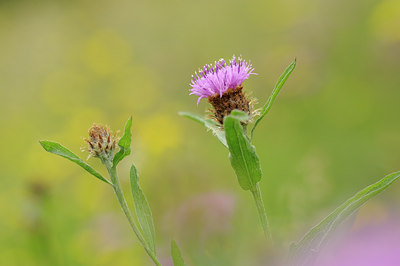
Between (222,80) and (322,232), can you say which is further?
(222,80)

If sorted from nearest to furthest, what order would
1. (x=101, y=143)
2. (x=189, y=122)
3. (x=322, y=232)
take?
(x=322, y=232), (x=101, y=143), (x=189, y=122)

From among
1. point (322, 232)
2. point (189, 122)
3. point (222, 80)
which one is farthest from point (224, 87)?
point (189, 122)

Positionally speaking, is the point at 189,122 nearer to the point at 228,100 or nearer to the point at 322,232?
the point at 228,100

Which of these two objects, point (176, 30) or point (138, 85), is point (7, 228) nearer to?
point (138, 85)

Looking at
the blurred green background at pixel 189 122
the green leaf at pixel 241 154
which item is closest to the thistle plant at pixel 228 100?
the green leaf at pixel 241 154

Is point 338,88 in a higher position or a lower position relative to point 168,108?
lower

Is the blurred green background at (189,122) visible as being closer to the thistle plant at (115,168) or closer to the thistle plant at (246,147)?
the thistle plant at (246,147)

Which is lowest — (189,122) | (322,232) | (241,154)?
(322,232)

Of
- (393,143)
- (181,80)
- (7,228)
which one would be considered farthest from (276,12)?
(7,228)
